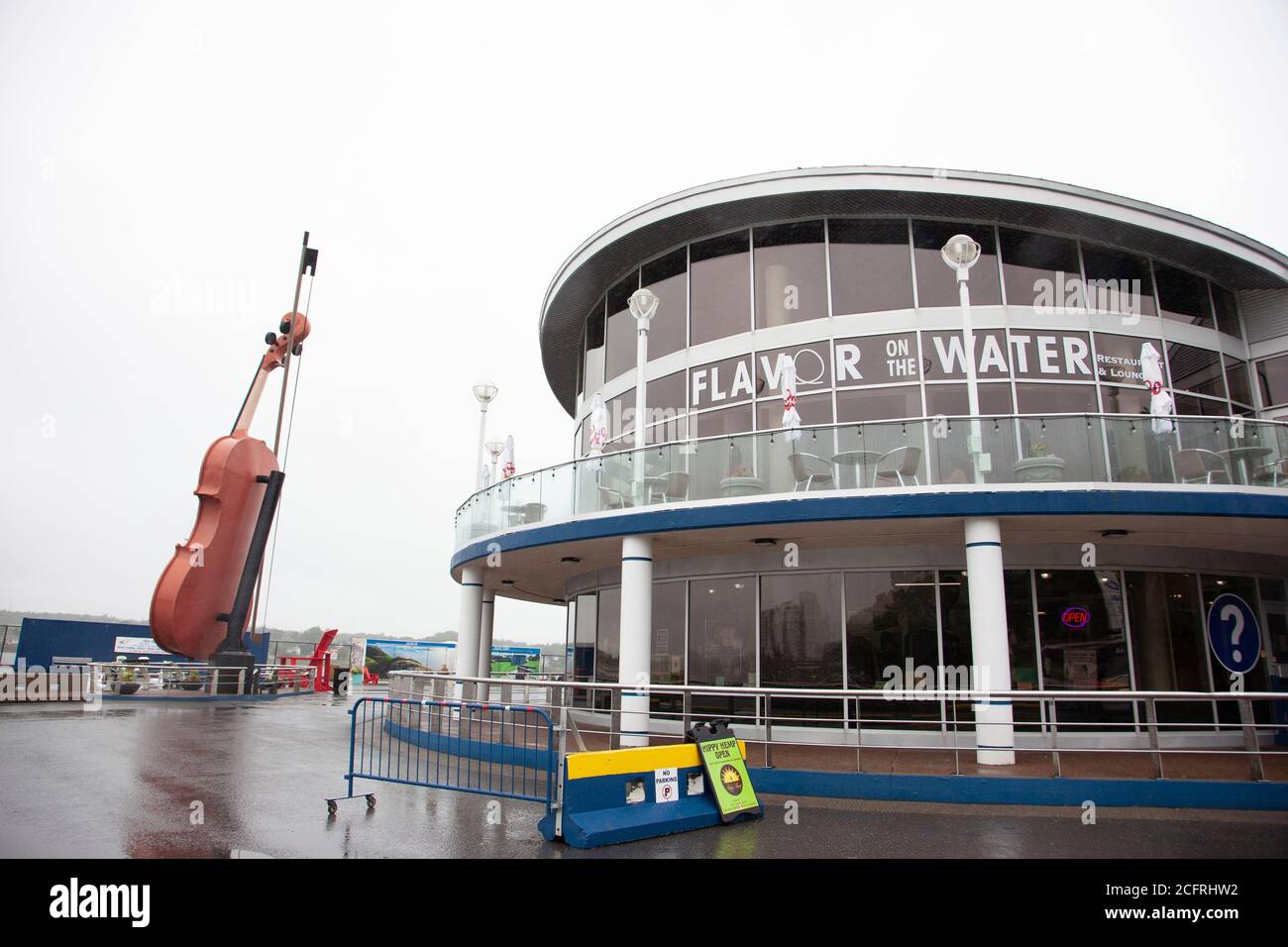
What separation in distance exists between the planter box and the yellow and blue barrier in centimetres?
641

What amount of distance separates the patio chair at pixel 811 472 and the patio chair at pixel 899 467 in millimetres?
652

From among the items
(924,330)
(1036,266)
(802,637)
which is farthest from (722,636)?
(1036,266)

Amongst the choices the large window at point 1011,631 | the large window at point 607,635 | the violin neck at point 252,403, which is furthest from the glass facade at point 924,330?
the violin neck at point 252,403

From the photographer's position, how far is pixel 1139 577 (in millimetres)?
12961

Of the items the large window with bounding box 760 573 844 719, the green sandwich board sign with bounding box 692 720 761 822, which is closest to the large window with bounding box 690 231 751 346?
the large window with bounding box 760 573 844 719

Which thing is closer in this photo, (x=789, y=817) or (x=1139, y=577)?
(x=789, y=817)

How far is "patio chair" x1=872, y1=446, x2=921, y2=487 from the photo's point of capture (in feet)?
37.0

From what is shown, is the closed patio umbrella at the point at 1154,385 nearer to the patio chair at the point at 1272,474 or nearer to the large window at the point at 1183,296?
the patio chair at the point at 1272,474

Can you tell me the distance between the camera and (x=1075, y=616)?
12.6 metres

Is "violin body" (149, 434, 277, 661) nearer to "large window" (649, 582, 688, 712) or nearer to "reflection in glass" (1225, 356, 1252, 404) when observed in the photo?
"large window" (649, 582, 688, 712)

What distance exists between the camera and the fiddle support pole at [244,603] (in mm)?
22453
